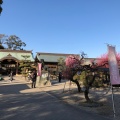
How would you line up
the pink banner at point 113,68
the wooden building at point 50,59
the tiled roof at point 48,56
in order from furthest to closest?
the tiled roof at point 48,56
the wooden building at point 50,59
the pink banner at point 113,68

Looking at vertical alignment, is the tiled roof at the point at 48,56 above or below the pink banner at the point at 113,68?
above

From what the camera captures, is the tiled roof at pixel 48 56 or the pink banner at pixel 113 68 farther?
the tiled roof at pixel 48 56

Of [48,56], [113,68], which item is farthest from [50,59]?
[113,68]

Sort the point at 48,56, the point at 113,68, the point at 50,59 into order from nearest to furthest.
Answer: the point at 113,68 < the point at 50,59 < the point at 48,56

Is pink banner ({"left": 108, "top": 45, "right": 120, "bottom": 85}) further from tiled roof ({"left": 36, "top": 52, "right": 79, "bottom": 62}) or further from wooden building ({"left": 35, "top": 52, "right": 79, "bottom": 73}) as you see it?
tiled roof ({"left": 36, "top": 52, "right": 79, "bottom": 62})

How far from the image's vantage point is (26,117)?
8898mm

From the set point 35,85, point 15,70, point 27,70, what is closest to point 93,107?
point 35,85

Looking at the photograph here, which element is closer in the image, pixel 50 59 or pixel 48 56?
pixel 50 59

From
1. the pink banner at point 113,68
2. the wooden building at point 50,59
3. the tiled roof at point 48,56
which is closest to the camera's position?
the pink banner at point 113,68

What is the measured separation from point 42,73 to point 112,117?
690 inches

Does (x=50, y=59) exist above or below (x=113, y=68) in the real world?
above

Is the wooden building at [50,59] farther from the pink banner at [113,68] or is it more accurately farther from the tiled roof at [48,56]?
the pink banner at [113,68]

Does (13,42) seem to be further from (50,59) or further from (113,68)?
(113,68)

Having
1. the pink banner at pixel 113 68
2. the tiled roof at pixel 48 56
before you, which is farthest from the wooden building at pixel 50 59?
the pink banner at pixel 113 68
